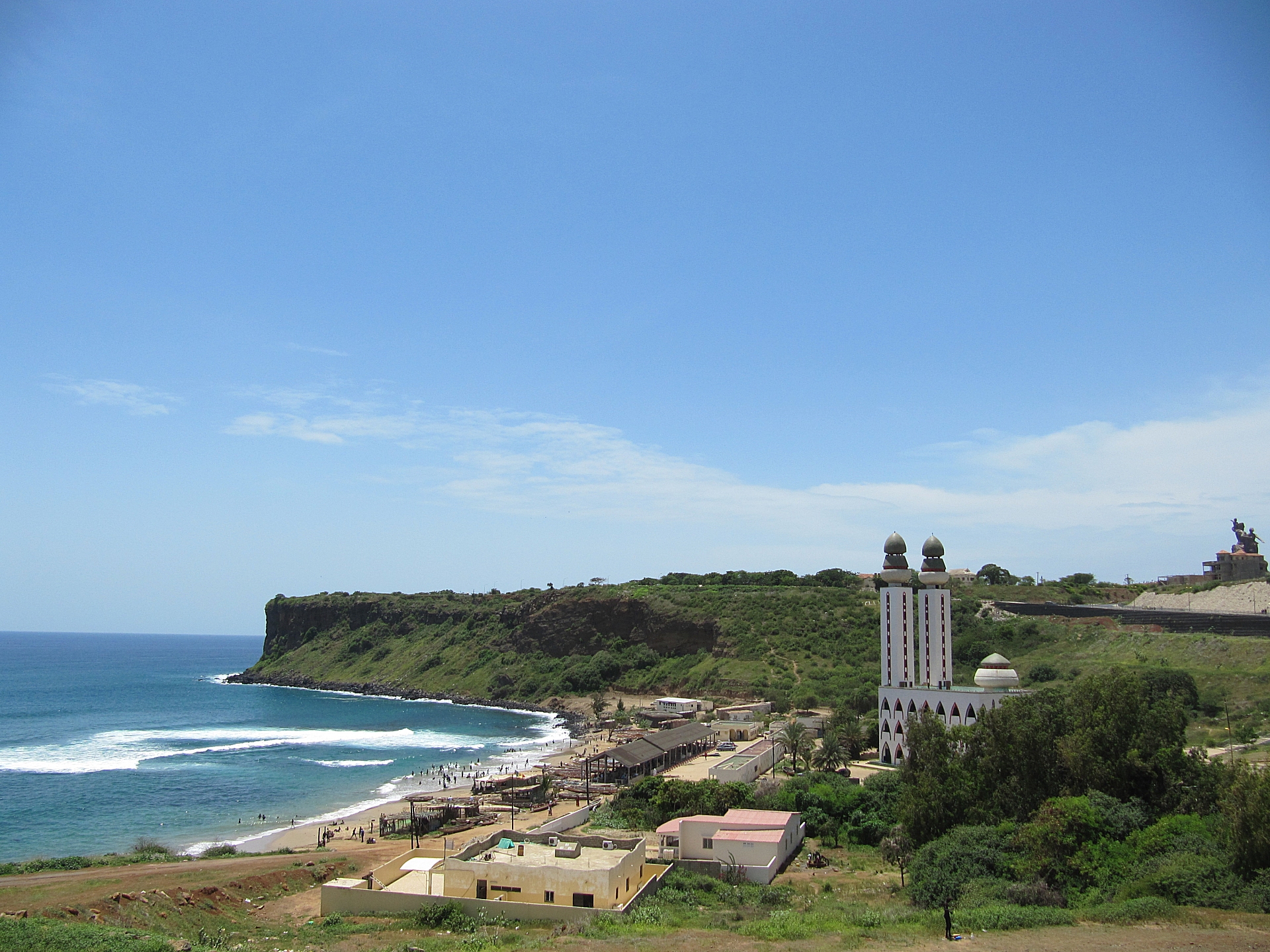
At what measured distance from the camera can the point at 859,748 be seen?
1818 inches

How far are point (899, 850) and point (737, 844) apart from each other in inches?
193

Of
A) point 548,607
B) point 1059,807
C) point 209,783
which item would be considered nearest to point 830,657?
point 548,607

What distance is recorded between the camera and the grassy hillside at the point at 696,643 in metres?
59.8

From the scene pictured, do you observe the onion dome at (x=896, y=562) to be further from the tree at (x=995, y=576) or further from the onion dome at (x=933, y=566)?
the tree at (x=995, y=576)

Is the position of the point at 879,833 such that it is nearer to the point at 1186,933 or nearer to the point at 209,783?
the point at 1186,933

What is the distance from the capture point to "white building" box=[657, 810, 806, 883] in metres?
27.4

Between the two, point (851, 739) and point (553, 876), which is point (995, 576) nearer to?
point (851, 739)

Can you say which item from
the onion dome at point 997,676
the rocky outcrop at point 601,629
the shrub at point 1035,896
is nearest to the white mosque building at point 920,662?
the onion dome at point 997,676

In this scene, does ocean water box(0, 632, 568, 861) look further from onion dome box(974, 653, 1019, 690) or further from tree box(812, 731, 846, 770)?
onion dome box(974, 653, 1019, 690)

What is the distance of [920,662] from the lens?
149 feet

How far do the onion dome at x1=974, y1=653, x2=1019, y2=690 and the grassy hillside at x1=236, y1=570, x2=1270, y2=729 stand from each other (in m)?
13.4

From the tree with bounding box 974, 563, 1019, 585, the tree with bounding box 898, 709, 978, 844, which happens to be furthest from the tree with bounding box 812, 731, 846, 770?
the tree with bounding box 974, 563, 1019, 585

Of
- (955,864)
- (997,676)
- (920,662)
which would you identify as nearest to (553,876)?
(955,864)

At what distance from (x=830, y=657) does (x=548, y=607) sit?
40053mm
